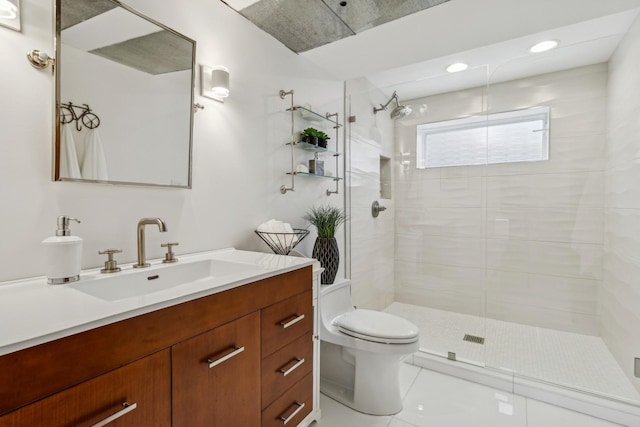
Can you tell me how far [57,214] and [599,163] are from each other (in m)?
3.22

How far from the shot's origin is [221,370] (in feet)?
3.04

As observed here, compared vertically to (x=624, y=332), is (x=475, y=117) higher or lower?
higher

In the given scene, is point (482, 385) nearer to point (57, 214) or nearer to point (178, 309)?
point (178, 309)

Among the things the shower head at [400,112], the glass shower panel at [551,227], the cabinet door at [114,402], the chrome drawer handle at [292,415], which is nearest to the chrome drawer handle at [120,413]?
the cabinet door at [114,402]

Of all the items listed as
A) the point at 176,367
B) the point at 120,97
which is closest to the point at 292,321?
the point at 176,367

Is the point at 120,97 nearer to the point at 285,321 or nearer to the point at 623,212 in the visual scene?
the point at 285,321

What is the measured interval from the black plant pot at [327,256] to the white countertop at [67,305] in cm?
81

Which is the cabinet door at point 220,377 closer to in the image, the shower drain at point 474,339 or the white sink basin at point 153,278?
the white sink basin at point 153,278

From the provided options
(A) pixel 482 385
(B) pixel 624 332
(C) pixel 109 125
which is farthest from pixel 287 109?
(B) pixel 624 332

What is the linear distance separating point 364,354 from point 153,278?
1.17 m

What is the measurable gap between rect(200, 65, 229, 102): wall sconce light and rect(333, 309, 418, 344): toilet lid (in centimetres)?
141

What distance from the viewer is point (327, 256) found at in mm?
1933

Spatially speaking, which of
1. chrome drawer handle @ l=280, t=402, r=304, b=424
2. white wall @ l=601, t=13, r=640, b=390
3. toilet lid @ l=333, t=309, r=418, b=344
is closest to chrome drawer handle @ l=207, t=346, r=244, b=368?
chrome drawer handle @ l=280, t=402, r=304, b=424

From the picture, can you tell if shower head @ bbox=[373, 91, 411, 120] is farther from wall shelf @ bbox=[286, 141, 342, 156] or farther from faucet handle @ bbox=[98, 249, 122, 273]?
faucet handle @ bbox=[98, 249, 122, 273]
